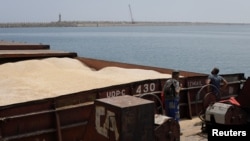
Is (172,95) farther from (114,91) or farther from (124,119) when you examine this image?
(124,119)

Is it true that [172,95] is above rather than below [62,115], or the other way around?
above

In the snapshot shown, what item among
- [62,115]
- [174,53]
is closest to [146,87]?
[62,115]

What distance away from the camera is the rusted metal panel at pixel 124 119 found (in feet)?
13.3

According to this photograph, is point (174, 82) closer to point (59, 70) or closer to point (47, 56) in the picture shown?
point (59, 70)

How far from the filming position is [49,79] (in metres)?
10.9

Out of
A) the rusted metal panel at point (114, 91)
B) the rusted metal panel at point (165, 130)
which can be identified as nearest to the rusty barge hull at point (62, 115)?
the rusted metal panel at point (114, 91)

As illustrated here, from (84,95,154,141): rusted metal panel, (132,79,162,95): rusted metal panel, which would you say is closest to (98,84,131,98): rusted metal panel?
(132,79,162,95): rusted metal panel

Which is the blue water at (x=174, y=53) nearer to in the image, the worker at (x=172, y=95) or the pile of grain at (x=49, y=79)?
the pile of grain at (x=49, y=79)

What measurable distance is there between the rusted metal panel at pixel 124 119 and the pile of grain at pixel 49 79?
4406mm

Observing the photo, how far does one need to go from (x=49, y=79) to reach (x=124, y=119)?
728cm

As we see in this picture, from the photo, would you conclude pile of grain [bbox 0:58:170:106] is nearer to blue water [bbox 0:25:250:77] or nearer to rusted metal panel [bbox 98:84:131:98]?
rusted metal panel [bbox 98:84:131:98]

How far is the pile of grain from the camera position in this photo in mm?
9133

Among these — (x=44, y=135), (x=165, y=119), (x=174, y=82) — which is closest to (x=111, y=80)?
(x=174, y=82)

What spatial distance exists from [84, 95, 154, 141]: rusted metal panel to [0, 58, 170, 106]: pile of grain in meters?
4.41
